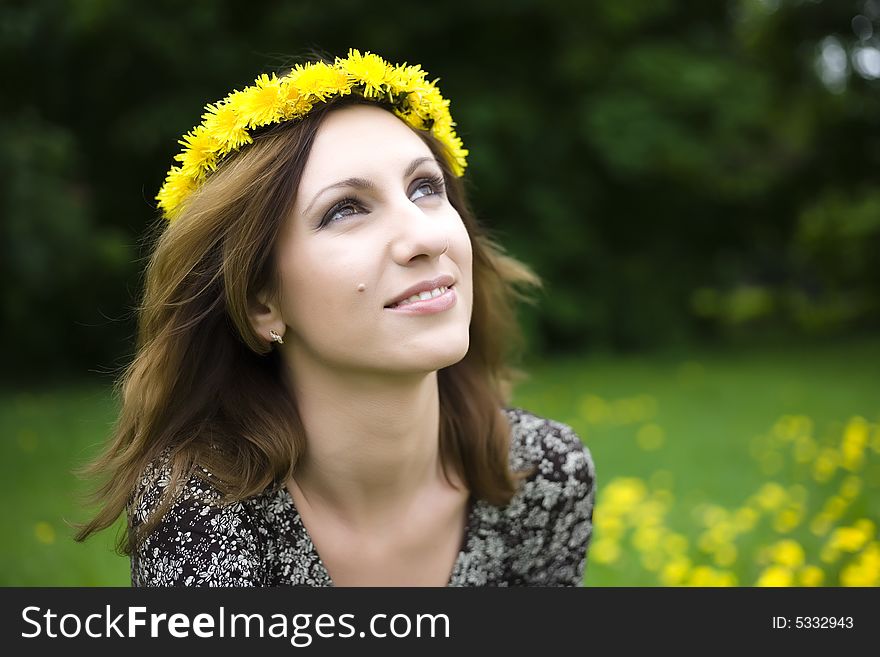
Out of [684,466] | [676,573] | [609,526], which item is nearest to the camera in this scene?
[676,573]

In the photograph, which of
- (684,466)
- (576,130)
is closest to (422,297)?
(684,466)

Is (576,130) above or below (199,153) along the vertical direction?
above

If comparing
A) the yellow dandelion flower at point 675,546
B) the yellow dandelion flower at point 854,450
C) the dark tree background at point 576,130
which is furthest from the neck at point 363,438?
the dark tree background at point 576,130

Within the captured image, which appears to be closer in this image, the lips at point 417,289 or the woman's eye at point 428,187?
the lips at point 417,289

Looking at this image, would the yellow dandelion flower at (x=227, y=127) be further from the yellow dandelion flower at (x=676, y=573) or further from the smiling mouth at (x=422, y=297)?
the yellow dandelion flower at (x=676, y=573)

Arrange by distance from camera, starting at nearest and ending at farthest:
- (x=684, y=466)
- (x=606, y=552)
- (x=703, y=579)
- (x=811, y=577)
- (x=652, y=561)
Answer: (x=811, y=577) < (x=703, y=579) < (x=652, y=561) < (x=606, y=552) < (x=684, y=466)

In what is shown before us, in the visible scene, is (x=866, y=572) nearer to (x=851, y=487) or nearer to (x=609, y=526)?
(x=851, y=487)

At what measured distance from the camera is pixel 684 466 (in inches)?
247

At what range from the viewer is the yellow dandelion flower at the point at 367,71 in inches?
85.8

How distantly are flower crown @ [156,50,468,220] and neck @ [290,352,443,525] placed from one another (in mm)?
541

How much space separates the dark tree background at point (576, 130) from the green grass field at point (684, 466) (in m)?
1.82

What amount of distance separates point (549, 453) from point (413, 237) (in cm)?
85

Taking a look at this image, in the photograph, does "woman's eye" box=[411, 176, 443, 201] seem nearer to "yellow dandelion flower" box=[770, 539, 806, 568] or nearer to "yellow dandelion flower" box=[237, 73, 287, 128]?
"yellow dandelion flower" box=[237, 73, 287, 128]

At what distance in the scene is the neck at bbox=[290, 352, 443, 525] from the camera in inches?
87.4
